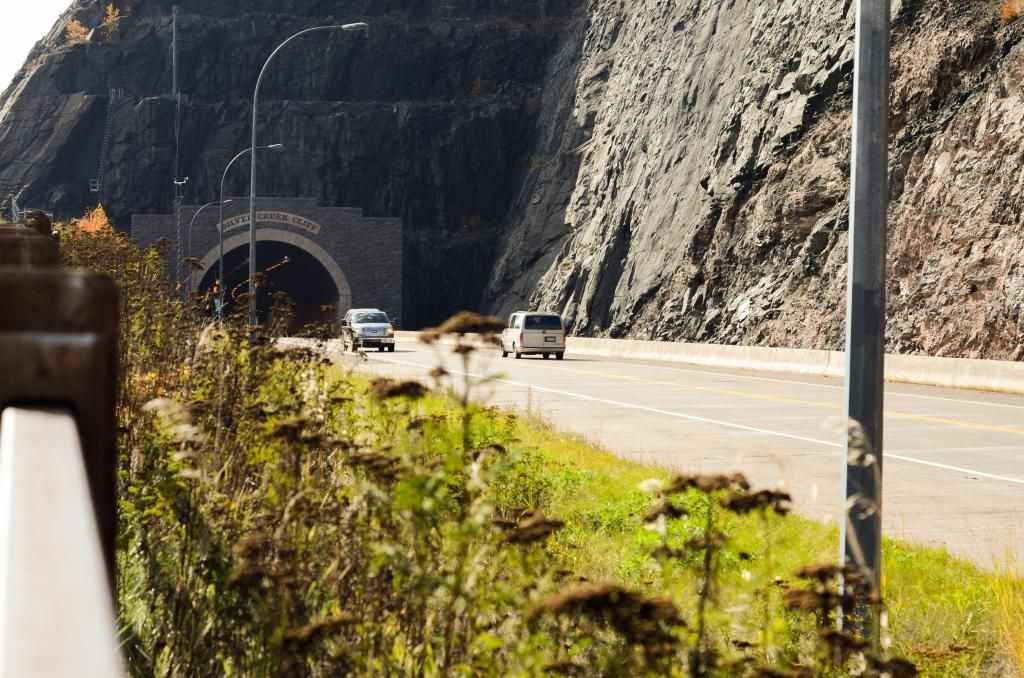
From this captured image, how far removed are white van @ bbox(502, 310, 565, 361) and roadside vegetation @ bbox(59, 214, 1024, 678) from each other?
33.1 metres

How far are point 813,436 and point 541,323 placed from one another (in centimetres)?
2598

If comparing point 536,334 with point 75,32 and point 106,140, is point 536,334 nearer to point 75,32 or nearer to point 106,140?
point 106,140

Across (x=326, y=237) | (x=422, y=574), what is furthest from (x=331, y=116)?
(x=422, y=574)

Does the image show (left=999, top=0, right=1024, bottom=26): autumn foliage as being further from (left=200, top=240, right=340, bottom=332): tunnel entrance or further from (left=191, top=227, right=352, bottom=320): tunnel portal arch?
(left=200, top=240, right=340, bottom=332): tunnel entrance

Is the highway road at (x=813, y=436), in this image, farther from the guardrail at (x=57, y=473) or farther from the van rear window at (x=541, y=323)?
the van rear window at (x=541, y=323)

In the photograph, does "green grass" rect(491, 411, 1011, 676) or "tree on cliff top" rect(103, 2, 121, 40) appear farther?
"tree on cliff top" rect(103, 2, 121, 40)

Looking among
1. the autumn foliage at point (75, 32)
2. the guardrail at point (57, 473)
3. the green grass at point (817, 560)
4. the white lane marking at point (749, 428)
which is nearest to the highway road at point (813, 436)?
the white lane marking at point (749, 428)

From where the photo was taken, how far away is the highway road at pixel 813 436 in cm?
1027

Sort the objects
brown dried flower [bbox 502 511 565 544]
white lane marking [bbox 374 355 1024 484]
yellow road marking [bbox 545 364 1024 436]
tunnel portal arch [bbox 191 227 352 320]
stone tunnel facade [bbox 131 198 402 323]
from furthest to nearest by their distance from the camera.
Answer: stone tunnel facade [bbox 131 198 402 323]
tunnel portal arch [bbox 191 227 352 320]
yellow road marking [bbox 545 364 1024 436]
white lane marking [bbox 374 355 1024 484]
brown dried flower [bbox 502 511 565 544]

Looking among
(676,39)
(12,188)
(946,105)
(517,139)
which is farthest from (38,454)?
(12,188)

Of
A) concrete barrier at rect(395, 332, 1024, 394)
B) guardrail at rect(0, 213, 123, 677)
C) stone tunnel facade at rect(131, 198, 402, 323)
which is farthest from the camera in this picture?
stone tunnel facade at rect(131, 198, 402, 323)

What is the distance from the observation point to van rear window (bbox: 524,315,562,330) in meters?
42.1

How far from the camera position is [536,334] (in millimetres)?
41906

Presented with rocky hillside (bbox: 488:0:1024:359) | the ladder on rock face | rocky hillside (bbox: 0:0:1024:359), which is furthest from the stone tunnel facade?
rocky hillside (bbox: 488:0:1024:359)
